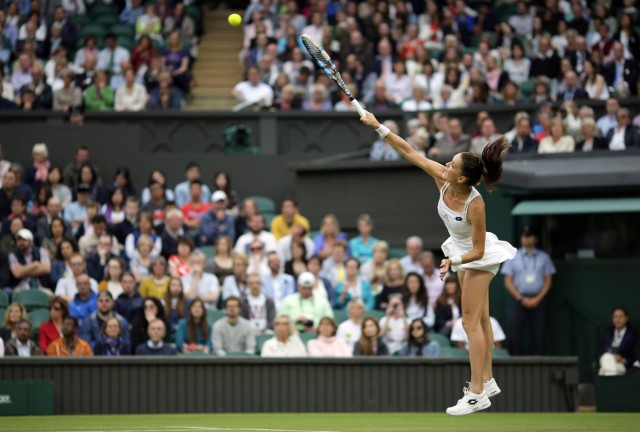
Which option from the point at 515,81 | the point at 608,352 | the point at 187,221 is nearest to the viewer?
the point at 608,352

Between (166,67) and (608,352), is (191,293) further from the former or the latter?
(166,67)

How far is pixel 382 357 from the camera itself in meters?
14.6

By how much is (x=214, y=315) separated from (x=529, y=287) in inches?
160

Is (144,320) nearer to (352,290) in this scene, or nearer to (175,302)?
(175,302)

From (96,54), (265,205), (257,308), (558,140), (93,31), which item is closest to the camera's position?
(257,308)

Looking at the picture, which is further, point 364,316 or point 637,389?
point 364,316

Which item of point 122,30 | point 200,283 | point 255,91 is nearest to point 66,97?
point 122,30

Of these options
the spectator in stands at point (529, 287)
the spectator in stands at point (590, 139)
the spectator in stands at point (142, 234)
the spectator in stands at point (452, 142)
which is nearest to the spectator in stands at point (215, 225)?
the spectator in stands at point (142, 234)

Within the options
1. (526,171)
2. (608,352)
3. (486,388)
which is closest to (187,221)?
(526,171)

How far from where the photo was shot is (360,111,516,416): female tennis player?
31.4ft

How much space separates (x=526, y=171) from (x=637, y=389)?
3.54 meters

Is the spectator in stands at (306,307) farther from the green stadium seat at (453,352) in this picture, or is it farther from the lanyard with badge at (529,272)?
the lanyard with badge at (529,272)

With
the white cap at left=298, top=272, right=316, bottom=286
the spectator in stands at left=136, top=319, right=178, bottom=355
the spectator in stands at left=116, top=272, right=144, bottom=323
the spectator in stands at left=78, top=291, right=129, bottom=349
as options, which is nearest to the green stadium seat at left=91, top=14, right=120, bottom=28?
the spectator in stands at left=116, top=272, right=144, bottom=323

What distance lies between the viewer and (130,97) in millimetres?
21453
